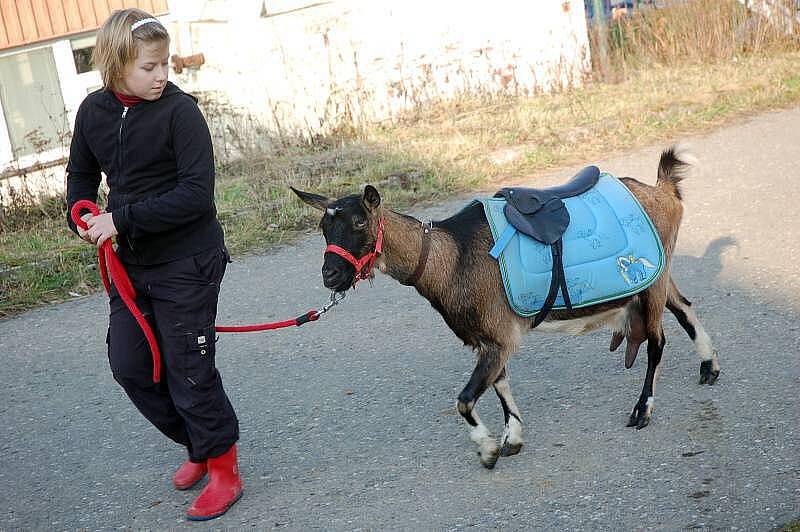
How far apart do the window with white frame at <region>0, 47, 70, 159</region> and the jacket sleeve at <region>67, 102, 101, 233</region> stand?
779 cm

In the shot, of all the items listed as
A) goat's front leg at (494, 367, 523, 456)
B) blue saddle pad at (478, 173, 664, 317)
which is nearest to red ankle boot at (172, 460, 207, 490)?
goat's front leg at (494, 367, 523, 456)

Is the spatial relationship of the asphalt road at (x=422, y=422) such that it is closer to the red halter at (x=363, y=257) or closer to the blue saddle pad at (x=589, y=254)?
the blue saddle pad at (x=589, y=254)

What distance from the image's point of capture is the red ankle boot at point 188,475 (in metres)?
4.69

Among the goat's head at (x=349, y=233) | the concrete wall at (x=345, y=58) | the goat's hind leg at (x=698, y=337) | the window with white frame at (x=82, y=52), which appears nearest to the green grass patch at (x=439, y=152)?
the concrete wall at (x=345, y=58)

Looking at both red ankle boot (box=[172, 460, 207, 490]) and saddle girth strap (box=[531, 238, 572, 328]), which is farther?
red ankle boot (box=[172, 460, 207, 490])

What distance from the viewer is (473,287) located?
446cm

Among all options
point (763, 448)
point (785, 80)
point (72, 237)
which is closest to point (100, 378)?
point (72, 237)

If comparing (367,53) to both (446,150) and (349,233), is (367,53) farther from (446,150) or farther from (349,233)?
(349,233)

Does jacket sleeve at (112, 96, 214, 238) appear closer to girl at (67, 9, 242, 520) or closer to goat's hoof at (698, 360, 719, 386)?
girl at (67, 9, 242, 520)

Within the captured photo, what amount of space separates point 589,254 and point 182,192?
6.12 ft

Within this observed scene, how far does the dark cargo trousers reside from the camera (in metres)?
4.22

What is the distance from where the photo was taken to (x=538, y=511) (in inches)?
161

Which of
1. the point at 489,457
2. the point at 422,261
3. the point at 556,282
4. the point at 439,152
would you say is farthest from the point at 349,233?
the point at 439,152

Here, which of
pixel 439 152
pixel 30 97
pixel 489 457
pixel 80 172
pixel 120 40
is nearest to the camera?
pixel 120 40
